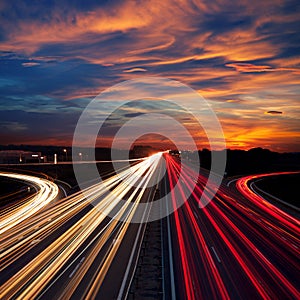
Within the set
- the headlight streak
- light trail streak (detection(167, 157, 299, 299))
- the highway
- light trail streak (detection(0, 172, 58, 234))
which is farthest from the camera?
light trail streak (detection(0, 172, 58, 234))

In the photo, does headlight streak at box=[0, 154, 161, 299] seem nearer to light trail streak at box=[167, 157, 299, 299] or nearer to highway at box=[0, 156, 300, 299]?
highway at box=[0, 156, 300, 299]

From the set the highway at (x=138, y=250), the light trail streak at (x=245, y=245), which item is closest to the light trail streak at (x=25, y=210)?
the highway at (x=138, y=250)

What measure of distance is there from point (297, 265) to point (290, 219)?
45.6ft

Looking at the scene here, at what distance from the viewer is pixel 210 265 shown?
1983 centimetres

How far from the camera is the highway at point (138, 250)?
16703 mm

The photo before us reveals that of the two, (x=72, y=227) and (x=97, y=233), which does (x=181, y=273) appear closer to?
(x=97, y=233)

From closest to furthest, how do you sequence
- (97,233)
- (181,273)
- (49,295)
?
1. (49,295)
2. (181,273)
3. (97,233)

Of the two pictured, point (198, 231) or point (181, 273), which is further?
point (198, 231)

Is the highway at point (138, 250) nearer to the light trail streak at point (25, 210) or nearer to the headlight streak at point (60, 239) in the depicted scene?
Result: the headlight streak at point (60, 239)

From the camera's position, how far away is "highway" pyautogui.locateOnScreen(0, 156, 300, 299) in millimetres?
16703

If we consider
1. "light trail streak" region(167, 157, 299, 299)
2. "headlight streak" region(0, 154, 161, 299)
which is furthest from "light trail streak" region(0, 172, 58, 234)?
"light trail streak" region(167, 157, 299, 299)

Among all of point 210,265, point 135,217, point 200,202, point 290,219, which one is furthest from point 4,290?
point 200,202

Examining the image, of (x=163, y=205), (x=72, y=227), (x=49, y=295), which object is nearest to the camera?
(x=49, y=295)

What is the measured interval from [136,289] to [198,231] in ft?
38.0
